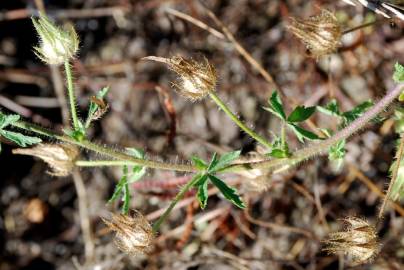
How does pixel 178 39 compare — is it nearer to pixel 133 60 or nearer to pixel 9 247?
pixel 133 60

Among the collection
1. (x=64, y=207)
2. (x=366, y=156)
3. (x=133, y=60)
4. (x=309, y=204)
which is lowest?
(x=64, y=207)

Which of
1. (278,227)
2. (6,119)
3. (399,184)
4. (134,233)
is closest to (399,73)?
(399,184)

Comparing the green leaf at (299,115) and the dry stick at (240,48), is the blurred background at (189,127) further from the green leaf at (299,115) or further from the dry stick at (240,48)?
the green leaf at (299,115)

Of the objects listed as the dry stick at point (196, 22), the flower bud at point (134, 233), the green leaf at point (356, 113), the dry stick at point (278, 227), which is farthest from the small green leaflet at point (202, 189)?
the dry stick at point (196, 22)

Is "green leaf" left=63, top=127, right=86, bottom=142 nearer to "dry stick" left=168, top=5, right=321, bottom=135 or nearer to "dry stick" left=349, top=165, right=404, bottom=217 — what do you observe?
"dry stick" left=168, top=5, right=321, bottom=135

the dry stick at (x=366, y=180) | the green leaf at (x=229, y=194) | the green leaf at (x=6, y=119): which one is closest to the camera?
the green leaf at (x=6, y=119)

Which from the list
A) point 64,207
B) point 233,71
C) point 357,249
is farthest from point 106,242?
point 357,249

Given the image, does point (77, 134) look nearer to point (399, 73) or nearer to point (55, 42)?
point (55, 42)
